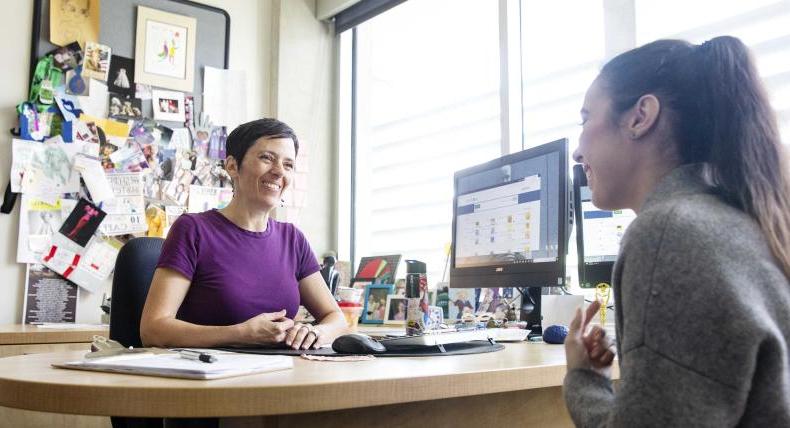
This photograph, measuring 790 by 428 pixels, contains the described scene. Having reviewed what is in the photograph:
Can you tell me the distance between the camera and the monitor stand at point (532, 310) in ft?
6.16

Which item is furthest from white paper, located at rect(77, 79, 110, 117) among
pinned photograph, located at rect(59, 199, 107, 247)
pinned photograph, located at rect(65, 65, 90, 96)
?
pinned photograph, located at rect(59, 199, 107, 247)

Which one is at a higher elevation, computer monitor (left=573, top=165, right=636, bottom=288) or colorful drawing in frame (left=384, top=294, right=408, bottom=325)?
computer monitor (left=573, top=165, right=636, bottom=288)

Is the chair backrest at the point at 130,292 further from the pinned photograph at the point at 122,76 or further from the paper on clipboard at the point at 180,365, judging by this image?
the pinned photograph at the point at 122,76

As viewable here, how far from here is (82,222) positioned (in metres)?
2.83

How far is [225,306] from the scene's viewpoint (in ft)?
5.56

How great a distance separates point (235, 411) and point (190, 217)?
3.36ft

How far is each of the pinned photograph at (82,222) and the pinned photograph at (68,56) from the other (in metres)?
0.55

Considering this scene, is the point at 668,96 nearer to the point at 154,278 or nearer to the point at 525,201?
the point at 525,201

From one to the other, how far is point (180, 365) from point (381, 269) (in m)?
1.95

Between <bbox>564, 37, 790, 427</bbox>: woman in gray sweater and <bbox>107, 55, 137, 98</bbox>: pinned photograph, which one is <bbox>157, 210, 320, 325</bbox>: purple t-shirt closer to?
<bbox>564, 37, 790, 427</bbox>: woman in gray sweater

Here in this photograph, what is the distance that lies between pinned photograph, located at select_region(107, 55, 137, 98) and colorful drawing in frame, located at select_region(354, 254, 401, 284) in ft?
4.04

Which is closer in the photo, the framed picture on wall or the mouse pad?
the mouse pad

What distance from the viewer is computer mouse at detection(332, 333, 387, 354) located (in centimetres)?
124

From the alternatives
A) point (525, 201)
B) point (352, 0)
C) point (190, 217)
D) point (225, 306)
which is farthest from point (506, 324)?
point (352, 0)
